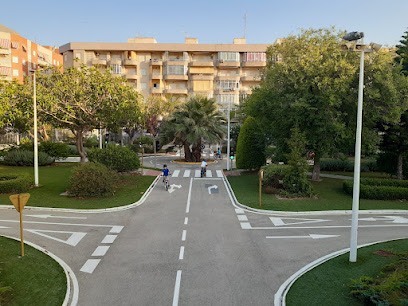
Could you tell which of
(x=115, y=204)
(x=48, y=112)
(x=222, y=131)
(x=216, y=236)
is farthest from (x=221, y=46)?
(x=216, y=236)

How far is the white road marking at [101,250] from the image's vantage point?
10.9 m

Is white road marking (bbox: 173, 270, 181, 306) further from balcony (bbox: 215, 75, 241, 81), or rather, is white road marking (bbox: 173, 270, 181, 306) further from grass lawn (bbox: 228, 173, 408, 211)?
balcony (bbox: 215, 75, 241, 81)

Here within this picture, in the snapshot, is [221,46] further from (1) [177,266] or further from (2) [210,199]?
(1) [177,266]

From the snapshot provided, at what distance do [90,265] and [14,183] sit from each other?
11974 millimetres

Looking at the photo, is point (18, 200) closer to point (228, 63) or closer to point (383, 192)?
point (383, 192)

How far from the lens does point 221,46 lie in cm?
6425

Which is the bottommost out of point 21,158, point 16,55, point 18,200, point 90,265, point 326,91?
point 90,265

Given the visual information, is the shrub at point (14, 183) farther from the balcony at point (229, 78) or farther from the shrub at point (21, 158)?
the balcony at point (229, 78)

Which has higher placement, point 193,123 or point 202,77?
point 202,77

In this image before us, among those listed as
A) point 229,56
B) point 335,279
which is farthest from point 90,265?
point 229,56

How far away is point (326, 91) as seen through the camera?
1966cm

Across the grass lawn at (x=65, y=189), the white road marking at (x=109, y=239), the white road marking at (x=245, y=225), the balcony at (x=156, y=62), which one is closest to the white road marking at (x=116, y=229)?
the white road marking at (x=109, y=239)

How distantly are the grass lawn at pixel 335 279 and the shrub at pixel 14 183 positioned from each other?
16.9 metres

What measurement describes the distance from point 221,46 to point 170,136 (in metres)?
36.0
